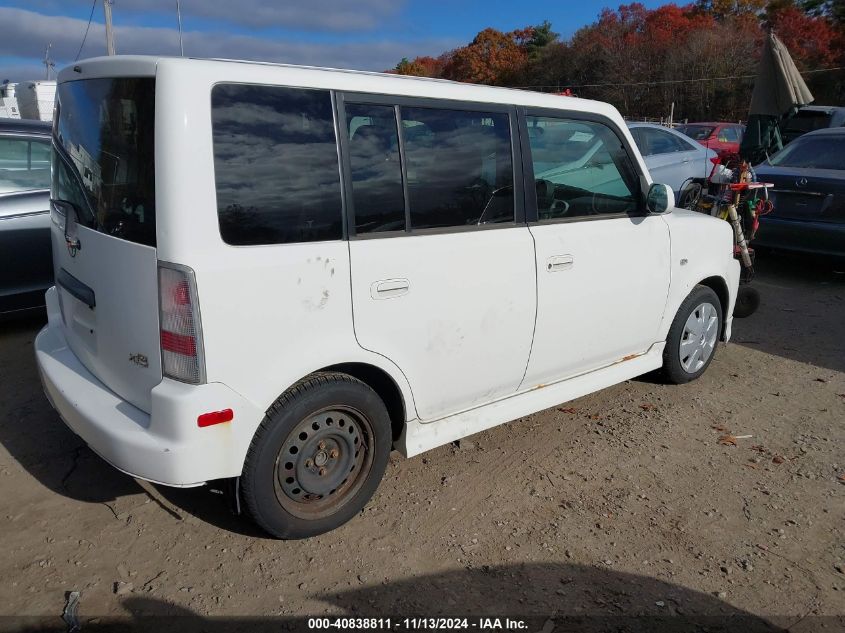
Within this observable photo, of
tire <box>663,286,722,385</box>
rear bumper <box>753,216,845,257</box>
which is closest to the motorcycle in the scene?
rear bumper <box>753,216,845,257</box>

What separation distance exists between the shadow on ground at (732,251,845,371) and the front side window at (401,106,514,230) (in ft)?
11.5

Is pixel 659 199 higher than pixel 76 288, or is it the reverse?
pixel 659 199

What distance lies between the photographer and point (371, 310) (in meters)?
2.92

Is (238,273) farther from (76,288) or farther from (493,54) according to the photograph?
(493,54)

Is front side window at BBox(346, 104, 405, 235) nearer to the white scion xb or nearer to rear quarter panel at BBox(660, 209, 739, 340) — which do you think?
the white scion xb

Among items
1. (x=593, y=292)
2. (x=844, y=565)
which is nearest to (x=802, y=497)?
(x=844, y=565)

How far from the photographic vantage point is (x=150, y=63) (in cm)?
253

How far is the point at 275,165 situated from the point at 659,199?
243 cm

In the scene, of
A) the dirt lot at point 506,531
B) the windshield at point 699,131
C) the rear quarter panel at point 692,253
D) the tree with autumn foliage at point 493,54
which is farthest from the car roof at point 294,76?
the tree with autumn foliage at point 493,54

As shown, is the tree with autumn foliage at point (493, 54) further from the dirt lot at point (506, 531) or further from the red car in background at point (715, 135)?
the dirt lot at point (506, 531)

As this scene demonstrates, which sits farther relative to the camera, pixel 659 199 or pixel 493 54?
pixel 493 54

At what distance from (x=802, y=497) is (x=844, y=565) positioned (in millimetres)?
565

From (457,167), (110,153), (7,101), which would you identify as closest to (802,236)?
(457,167)

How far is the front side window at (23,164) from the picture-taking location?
5.32m
